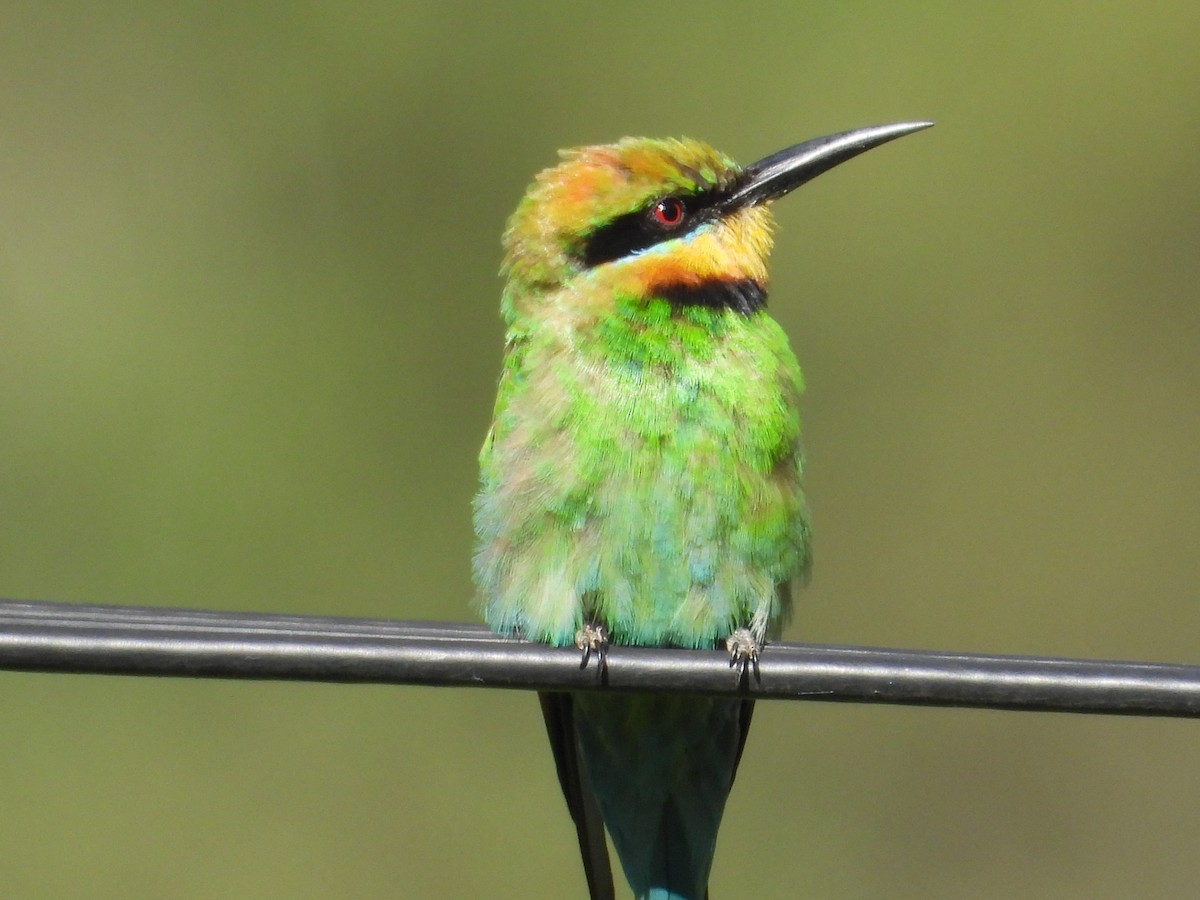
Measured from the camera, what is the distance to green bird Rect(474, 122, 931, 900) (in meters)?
2.30

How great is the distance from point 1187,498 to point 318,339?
2.68 meters

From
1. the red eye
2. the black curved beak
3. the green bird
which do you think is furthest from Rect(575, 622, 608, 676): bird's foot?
the black curved beak

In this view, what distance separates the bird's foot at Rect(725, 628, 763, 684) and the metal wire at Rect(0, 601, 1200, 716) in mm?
49

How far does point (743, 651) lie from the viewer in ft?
6.49

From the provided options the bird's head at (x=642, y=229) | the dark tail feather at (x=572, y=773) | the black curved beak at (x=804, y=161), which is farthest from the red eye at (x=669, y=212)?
the dark tail feather at (x=572, y=773)

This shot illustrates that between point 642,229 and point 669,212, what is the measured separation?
0.06 metres

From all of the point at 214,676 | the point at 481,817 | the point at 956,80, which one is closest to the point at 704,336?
the point at 214,676

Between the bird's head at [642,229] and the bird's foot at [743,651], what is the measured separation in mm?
524

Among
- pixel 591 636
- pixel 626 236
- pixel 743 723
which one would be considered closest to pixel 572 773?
pixel 743 723

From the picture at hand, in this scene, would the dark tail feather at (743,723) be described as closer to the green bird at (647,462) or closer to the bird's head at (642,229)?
the green bird at (647,462)

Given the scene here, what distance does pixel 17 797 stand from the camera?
4.44 meters

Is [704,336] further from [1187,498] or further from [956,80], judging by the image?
[956,80]

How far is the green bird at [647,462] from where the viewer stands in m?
2.30

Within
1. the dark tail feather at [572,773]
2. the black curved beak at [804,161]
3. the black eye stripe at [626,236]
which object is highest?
the black curved beak at [804,161]
